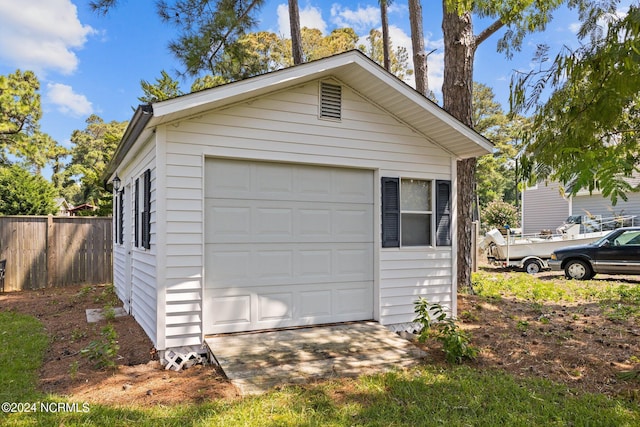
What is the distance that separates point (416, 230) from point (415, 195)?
53 cm

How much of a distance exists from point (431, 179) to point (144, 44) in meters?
13.8

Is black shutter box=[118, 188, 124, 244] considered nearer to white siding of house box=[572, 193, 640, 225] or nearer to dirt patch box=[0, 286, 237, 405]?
dirt patch box=[0, 286, 237, 405]

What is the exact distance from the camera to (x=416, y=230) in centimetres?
625

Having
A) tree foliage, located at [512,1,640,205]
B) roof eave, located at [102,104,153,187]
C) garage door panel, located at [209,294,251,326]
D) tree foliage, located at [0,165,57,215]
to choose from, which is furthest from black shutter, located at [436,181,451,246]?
tree foliage, located at [0,165,57,215]

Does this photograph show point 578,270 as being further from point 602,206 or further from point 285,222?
point 285,222

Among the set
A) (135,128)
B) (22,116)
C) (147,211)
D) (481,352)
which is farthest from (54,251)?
(481,352)

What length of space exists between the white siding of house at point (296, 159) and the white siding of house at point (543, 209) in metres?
17.1

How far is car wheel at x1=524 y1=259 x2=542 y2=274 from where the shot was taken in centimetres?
1326

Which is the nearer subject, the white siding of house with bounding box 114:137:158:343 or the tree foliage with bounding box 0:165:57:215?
the white siding of house with bounding box 114:137:158:343

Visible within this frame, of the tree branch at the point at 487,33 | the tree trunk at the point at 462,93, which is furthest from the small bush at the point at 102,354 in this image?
the tree branch at the point at 487,33

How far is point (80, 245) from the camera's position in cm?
1070

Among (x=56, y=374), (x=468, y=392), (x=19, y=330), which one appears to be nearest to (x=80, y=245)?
(x=19, y=330)

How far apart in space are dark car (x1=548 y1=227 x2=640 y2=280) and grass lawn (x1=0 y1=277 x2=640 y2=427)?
29.3 ft

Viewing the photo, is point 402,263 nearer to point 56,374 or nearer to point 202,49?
point 56,374
